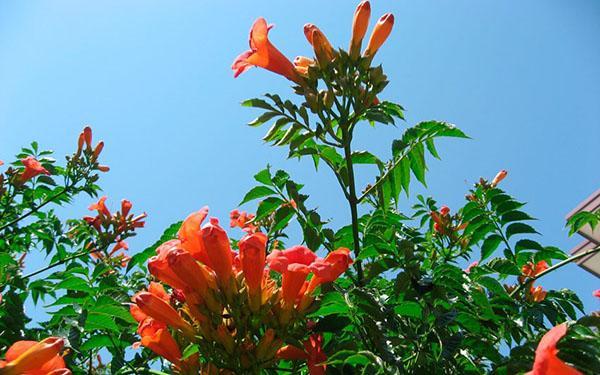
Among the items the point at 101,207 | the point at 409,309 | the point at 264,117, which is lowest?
the point at 409,309

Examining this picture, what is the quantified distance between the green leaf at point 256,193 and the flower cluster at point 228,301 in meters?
0.61

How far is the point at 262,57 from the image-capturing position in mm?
2830

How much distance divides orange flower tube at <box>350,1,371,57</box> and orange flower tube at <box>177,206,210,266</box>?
4.07 ft

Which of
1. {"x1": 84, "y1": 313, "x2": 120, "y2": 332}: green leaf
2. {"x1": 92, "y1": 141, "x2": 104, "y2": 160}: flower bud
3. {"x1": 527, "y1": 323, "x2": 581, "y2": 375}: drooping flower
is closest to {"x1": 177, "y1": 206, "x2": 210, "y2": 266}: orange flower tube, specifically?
{"x1": 84, "y1": 313, "x2": 120, "y2": 332}: green leaf

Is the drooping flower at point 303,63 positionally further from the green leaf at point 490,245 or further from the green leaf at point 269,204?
the green leaf at point 490,245

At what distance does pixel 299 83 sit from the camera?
269 cm

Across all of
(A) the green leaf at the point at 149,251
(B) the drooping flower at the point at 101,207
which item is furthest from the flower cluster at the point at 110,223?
(A) the green leaf at the point at 149,251

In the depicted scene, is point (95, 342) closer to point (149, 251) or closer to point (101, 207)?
point (149, 251)

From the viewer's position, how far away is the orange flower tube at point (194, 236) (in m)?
2.04

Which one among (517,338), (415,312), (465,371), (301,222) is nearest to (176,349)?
(301,222)

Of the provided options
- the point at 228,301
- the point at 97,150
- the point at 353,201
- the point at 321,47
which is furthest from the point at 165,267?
the point at 97,150

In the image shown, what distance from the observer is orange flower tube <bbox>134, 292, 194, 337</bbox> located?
1.95m

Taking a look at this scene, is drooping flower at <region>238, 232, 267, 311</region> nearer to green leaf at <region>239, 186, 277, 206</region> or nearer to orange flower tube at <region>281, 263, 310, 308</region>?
orange flower tube at <region>281, 263, 310, 308</region>

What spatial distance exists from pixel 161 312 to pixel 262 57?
1.53 m
